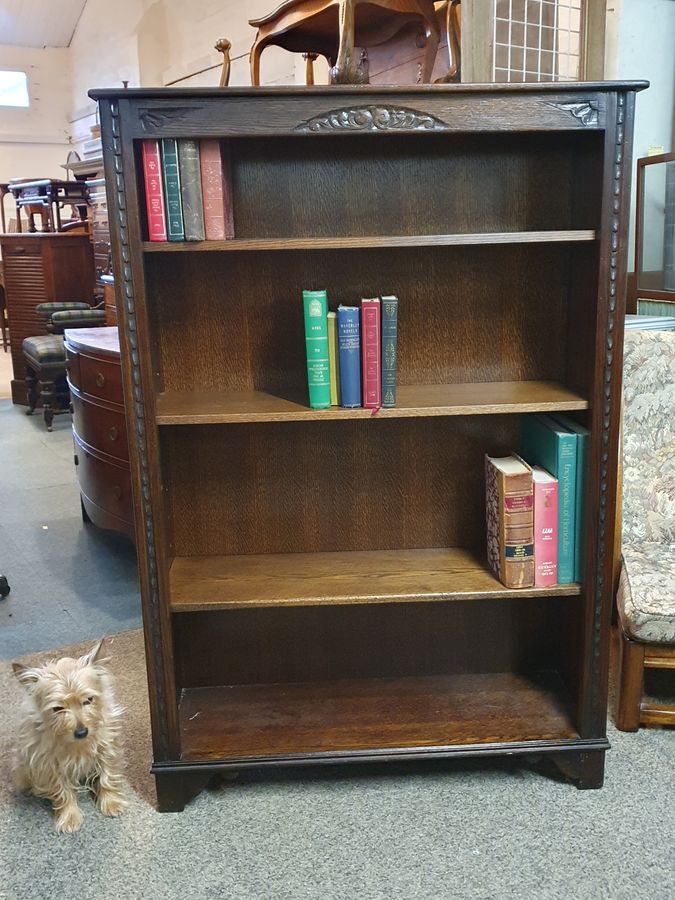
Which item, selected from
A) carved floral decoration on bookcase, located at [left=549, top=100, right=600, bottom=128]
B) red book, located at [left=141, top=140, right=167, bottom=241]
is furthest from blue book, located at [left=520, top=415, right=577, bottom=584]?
red book, located at [left=141, top=140, right=167, bottom=241]

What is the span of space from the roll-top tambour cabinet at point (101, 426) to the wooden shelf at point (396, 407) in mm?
1072

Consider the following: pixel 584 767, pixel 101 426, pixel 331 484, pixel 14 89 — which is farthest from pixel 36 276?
pixel 14 89

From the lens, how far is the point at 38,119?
10867mm

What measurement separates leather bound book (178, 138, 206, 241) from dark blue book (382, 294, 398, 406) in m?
0.41

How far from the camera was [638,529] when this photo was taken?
2.46 m

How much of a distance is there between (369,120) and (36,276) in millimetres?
5220

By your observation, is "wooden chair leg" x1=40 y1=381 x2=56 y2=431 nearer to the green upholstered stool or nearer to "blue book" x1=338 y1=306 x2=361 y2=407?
the green upholstered stool

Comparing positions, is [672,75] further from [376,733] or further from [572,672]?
[376,733]

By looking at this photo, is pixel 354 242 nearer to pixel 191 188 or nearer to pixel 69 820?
pixel 191 188

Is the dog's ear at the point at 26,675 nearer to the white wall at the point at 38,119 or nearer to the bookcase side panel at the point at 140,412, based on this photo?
the bookcase side panel at the point at 140,412

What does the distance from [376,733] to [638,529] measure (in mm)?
979

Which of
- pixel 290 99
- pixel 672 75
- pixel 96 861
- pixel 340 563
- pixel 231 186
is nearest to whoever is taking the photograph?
pixel 290 99

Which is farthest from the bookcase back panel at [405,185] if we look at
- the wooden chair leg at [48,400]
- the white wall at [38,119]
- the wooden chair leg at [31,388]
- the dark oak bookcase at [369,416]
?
the white wall at [38,119]

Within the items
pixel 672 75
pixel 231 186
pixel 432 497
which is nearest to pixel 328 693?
pixel 432 497
